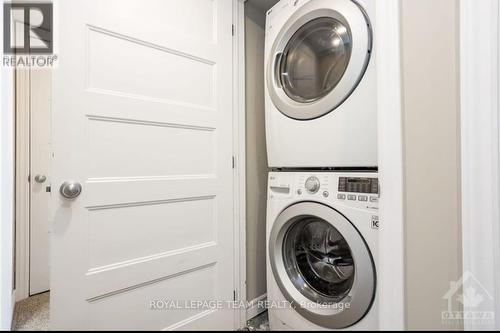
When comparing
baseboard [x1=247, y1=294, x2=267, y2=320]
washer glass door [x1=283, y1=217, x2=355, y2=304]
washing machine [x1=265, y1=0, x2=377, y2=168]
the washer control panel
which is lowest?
baseboard [x1=247, y1=294, x2=267, y2=320]

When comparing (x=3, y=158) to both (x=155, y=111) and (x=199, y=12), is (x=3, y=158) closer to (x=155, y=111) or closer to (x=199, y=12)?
(x=155, y=111)

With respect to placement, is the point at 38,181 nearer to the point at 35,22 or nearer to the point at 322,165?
the point at 35,22

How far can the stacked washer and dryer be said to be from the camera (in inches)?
33.2

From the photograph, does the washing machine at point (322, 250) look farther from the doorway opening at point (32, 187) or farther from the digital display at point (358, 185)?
the doorway opening at point (32, 187)

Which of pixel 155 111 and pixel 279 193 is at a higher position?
pixel 155 111

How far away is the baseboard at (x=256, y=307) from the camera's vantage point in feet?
4.44

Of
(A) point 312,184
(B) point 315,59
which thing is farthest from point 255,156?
(B) point 315,59

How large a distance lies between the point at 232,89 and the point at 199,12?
411 mm

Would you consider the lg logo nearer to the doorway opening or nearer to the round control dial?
the doorway opening

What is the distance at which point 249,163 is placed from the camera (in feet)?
4.64

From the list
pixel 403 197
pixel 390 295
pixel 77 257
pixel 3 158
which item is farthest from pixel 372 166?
pixel 3 158

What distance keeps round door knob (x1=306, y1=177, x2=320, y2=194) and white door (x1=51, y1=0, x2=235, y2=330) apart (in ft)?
1.53

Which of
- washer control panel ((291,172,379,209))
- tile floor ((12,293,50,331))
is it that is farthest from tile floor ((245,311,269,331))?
tile floor ((12,293,50,331))

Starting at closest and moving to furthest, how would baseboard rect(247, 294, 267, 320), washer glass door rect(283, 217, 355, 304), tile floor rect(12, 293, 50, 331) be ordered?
washer glass door rect(283, 217, 355, 304)
tile floor rect(12, 293, 50, 331)
baseboard rect(247, 294, 267, 320)
